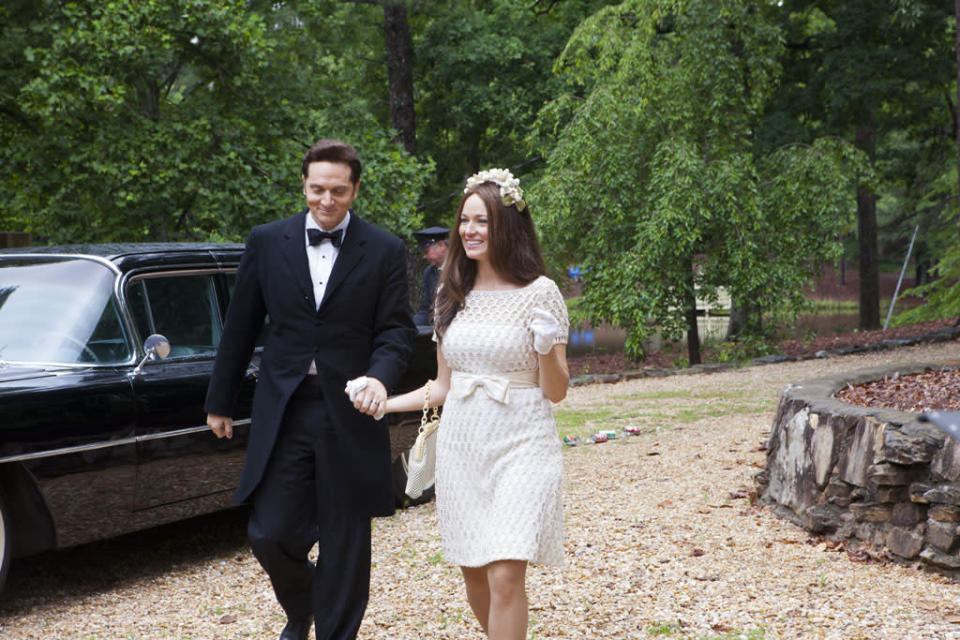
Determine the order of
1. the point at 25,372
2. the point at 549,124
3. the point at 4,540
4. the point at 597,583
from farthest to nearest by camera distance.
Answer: the point at 549,124 < the point at 597,583 < the point at 25,372 < the point at 4,540

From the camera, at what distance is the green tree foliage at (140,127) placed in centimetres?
1108

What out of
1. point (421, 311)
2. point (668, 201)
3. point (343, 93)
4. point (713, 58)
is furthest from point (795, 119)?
point (421, 311)

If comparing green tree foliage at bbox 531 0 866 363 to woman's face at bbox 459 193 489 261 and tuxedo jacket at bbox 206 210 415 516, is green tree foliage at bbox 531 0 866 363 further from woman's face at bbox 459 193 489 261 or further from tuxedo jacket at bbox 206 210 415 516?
woman's face at bbox 459 193 489 261

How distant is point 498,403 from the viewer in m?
3.49

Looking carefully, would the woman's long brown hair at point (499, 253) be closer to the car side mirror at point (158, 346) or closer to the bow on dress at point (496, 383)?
the bow on dress at point (496, 383)

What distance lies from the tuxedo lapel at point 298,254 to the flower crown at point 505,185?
69cm

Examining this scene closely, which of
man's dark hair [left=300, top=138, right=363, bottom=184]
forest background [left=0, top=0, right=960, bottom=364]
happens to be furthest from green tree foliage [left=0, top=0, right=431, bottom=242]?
man's dark hair [left=300, top=138, right=363, bottom=184]

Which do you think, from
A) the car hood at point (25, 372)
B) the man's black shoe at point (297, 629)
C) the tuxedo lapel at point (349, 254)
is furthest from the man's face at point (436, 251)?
the man's black shoe at point (297, 629)

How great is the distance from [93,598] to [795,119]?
19549 mm

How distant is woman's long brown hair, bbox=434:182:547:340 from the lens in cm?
359

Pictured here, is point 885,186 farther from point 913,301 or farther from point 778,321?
point 913,301

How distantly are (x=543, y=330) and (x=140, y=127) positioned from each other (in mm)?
9468

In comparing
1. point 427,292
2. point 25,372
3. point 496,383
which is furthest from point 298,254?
point 427,292

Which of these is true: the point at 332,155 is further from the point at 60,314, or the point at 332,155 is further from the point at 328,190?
the point at 60,314
